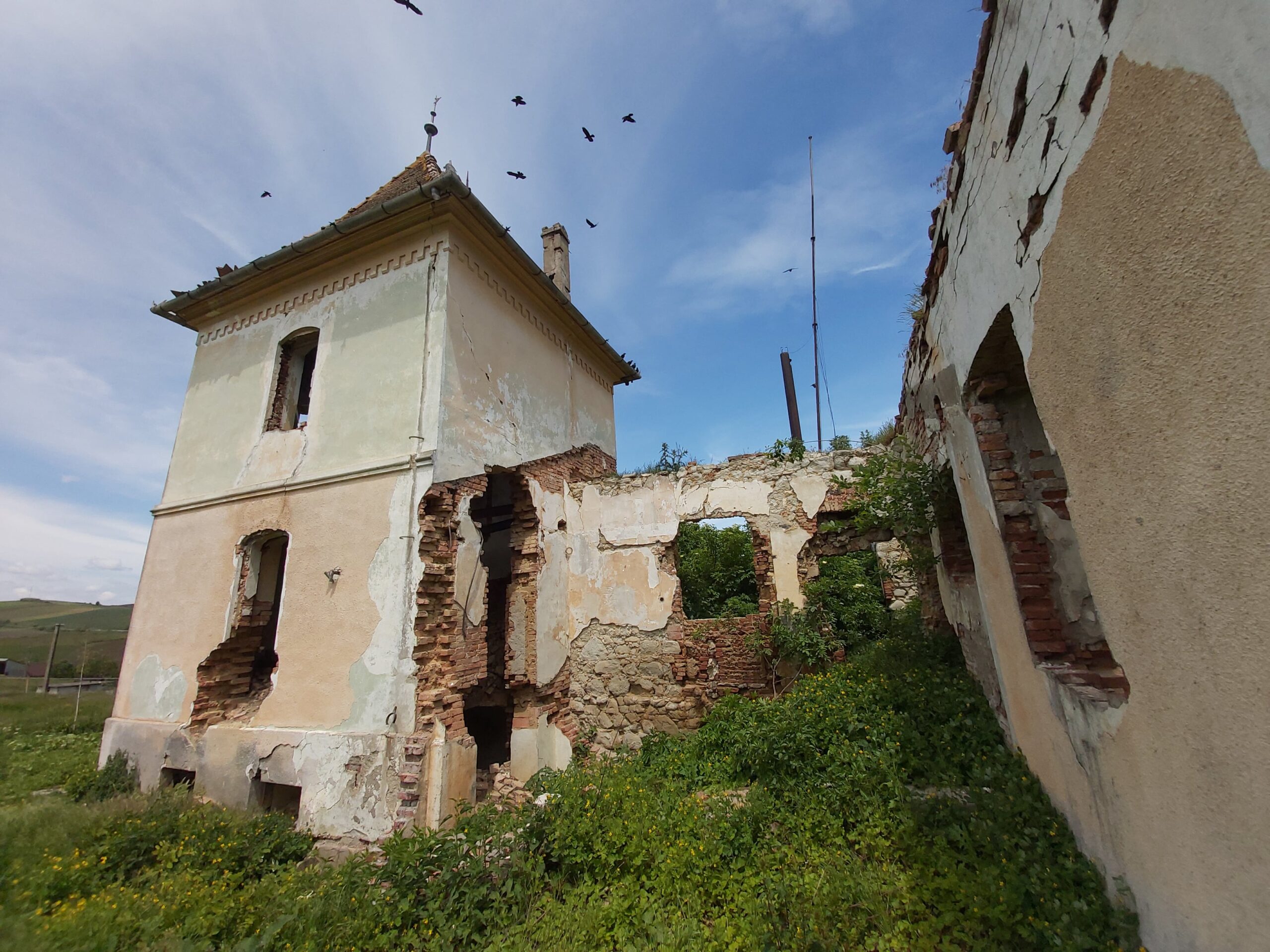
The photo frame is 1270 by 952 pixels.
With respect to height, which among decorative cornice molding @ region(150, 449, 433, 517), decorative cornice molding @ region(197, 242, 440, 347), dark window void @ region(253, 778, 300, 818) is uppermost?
decorative cornice molding @ region(197, 242, 440, 347)

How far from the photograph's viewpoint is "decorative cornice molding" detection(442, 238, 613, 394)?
8.28 m

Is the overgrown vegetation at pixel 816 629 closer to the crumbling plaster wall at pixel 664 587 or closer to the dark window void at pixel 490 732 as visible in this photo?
the crumbling plaster wall at pixel 664 587

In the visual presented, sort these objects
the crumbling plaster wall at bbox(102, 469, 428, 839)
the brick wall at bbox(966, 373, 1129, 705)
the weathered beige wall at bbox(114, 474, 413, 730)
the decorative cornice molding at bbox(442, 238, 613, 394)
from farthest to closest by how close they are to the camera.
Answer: the decorative cornice molding at bbox(442, 238, 613, 394), the weathered beige wall at bbox(114, 474, 413, 730), the crumbling plaster wall at bbox(102, 469, 428, 839), the brick wall at bbox(966, 373, 1129, 705)

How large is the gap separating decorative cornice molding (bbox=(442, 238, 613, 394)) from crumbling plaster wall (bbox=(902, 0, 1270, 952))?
6.98m

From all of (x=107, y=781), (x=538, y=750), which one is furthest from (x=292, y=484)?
(x=538, y=750)

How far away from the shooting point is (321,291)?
29.1 feet

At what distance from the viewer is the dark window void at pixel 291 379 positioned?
29.5 ft

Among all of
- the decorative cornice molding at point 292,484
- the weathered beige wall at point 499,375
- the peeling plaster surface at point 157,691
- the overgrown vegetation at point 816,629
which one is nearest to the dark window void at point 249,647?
the peeling plaster surface at point 157,691

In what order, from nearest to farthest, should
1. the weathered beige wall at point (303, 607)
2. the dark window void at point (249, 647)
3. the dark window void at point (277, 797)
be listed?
the weathered beige wall at point (303, 607) → the dark window void at point (277, 797) → the dark window void at point (249, 647)

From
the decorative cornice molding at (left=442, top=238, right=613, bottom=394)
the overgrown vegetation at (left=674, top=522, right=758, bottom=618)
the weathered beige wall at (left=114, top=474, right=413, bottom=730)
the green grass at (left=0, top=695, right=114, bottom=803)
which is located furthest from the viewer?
the overgrown vegetation at (left=674, top=522, right=758, bottom=618)

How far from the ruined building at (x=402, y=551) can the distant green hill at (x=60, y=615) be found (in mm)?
40495

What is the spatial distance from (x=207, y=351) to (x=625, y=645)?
9.11 meters

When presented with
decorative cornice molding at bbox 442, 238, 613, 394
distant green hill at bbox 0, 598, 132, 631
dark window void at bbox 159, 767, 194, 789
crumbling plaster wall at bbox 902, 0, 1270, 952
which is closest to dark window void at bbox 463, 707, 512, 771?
dark window void at bbox 159, 767, 194, 789

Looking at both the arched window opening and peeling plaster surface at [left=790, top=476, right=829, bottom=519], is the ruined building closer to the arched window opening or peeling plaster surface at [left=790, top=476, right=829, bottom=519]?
peeling plaster surface at [left=790, top=476, right=829, bottom=519]
